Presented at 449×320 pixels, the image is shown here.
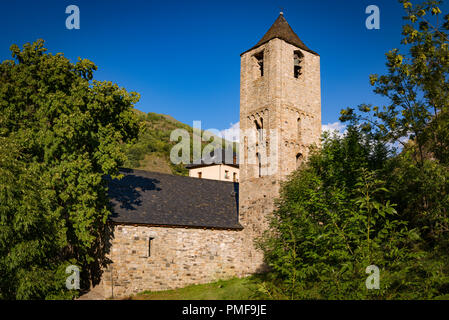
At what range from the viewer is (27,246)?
13.5 meters

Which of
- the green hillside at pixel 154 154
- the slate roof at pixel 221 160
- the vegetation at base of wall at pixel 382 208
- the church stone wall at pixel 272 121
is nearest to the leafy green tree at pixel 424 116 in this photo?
the vegetation at base of wall at pixel 382 208

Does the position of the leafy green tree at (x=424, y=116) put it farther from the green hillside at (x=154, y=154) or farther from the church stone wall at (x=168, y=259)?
the green hillside at (x=154, y=154)

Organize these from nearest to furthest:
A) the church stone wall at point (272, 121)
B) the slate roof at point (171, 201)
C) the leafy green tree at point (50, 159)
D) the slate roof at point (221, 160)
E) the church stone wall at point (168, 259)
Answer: the leafy green tree at point (50, 159) → the church stone wall at point (168, 259) → the slate roof at point (171, 201) → the church stone wall at point (272, 121) → the slate roof at point (221, 160)

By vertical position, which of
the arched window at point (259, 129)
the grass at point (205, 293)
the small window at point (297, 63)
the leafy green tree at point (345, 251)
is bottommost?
the grass at point (205, 293)

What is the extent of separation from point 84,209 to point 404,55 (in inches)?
565

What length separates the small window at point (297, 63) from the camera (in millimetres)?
25345

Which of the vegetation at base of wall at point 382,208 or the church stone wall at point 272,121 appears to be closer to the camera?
the vegetation at base of wall at point 382,208

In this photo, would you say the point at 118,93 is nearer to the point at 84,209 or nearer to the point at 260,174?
the point at 84,209

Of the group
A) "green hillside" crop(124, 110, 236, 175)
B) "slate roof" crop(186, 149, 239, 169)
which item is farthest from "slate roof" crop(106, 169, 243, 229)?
"green hillside" crop(124, 110, 236, 175)

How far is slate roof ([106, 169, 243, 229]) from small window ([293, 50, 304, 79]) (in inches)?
390

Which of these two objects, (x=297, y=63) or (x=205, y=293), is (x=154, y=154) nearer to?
(x=297, y=63)

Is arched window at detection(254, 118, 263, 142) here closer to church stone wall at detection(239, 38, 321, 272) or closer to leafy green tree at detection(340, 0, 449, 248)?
church stone wall at detection(239, 38, 321, 272)

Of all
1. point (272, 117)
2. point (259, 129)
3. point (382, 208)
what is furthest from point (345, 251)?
point (259, 129)

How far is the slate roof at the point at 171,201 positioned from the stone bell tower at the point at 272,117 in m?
2.17
